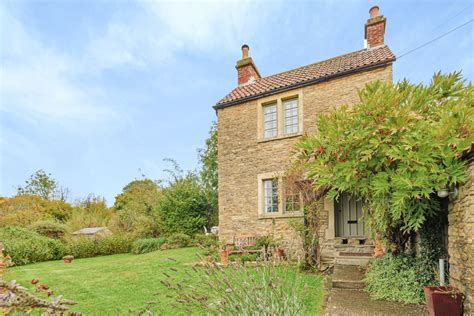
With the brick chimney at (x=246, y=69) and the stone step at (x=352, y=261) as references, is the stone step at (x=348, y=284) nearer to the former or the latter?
the stone step at (x=352, y=261)

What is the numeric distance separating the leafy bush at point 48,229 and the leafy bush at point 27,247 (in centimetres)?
182

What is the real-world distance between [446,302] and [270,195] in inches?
265

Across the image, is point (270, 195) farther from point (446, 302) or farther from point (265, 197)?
point (446, 302)

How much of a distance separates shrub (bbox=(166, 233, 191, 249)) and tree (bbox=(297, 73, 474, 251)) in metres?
10.2

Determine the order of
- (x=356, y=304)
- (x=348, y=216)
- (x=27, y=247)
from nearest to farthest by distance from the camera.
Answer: (x=356, y=304), (x=348, y=216), (x=27, y=247)

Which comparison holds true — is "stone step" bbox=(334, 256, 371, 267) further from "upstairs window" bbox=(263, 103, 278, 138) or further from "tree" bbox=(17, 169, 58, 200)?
"tree" bbox=(17, 169, 58, 200)

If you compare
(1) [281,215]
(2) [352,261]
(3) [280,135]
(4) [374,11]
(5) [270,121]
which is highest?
(4) [374,11]

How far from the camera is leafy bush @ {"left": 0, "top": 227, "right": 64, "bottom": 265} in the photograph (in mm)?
11203

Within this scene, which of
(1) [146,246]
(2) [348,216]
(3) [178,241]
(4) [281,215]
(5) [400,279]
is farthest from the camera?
(3) [178,241]

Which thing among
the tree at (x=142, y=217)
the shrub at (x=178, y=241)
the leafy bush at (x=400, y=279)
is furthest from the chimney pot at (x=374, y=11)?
the tree at (x=142, y=217)

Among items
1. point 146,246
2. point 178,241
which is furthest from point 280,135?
point 146,246

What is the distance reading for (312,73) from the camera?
401 inches

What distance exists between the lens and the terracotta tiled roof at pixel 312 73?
29.4ft

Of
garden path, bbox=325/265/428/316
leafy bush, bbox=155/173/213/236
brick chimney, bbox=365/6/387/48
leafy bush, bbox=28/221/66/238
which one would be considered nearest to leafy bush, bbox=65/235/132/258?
leafy bush, bbox=28/221/66/238
